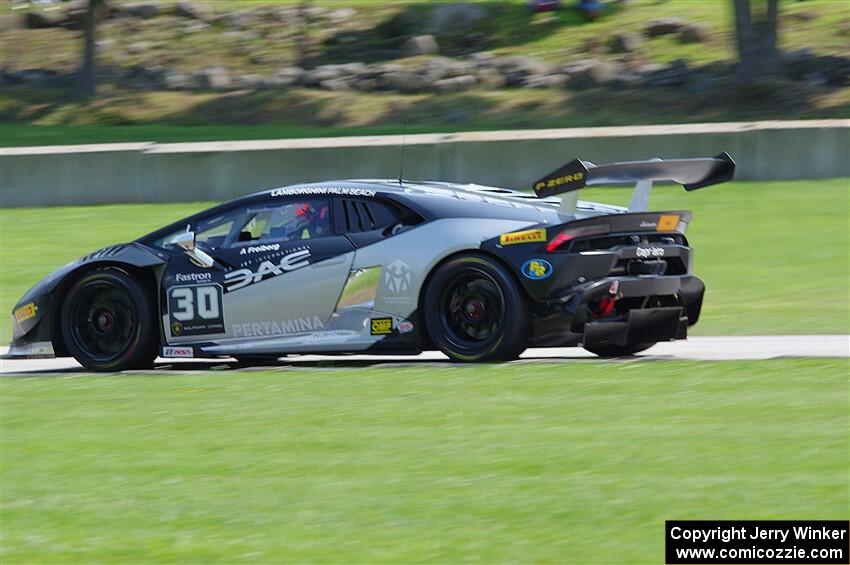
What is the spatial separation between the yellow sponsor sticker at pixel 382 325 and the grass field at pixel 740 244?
339 centimetres

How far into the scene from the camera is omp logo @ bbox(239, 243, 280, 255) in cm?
953

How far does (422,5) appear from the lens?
112 feet

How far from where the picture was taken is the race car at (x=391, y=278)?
891 cm

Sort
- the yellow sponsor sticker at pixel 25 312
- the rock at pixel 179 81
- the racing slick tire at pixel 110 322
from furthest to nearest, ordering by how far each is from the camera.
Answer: the rock at pixel 179 81 < the yellow sponsor sticker at pixel 25 312 < the racing slick tire at pixel 110 322

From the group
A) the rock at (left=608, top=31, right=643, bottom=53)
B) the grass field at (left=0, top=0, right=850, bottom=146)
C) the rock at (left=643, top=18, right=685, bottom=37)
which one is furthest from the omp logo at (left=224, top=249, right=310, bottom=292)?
the rock at (left=643, top=18, right=685, bottom=37)

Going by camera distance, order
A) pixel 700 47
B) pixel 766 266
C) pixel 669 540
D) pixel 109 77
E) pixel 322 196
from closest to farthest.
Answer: pixel 669 540 < pixel 322 196 < pixel 766 266 < pixel 700 47 < pixel 109 77

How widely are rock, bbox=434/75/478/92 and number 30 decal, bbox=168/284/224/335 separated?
18.8 meters

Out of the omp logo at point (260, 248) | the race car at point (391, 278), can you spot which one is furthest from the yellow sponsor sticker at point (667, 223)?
the omp logo at point (260, 248)

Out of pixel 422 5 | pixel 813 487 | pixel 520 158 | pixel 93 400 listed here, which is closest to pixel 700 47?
pixel 422 5

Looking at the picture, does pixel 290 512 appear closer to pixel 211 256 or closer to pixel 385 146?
pixel 211 256

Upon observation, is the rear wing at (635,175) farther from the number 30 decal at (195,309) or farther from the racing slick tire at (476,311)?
the number 30 decal at (195,309)

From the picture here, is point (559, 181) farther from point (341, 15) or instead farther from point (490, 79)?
point (341, 15)

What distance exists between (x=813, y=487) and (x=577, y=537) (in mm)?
1115

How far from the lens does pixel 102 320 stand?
986 cm
